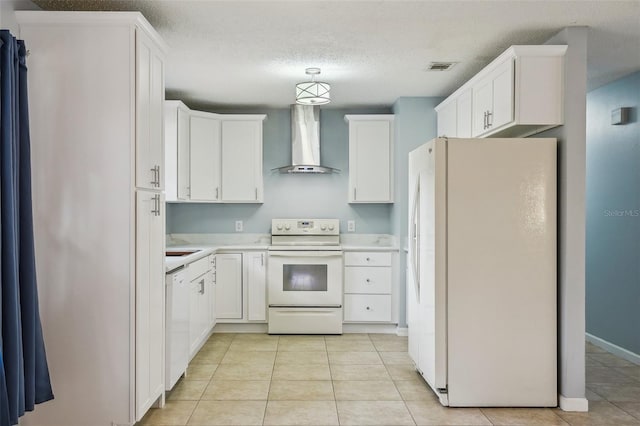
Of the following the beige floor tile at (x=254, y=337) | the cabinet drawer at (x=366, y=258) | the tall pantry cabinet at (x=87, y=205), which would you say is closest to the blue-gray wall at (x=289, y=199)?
the cabinet drawer at (x=366, y=258)

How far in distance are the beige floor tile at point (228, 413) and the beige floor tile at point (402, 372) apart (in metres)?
1.07

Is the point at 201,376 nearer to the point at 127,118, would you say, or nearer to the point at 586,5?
the point at 127,118

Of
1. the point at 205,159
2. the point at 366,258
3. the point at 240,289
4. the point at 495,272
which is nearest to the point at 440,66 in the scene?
the point at 495,272

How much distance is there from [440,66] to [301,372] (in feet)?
8.59

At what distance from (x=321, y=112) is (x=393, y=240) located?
63.9 inches

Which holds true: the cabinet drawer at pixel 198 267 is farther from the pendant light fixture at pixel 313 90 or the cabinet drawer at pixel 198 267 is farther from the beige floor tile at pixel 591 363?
the beige floor tile at pixel 591 363

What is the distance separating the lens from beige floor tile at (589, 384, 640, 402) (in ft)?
10.7

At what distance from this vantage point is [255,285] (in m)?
4.99

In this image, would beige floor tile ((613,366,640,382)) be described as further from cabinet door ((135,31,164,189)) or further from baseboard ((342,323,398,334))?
cabinet door ((135,31,164,189))

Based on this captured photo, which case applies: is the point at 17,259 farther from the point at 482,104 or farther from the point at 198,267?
the point at 482,104

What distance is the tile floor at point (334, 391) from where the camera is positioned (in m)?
2.91

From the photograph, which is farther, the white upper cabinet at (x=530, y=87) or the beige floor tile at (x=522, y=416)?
the white upper cabinet at (x=530, y=87)

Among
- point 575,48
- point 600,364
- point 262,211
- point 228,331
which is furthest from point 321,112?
point 600,364

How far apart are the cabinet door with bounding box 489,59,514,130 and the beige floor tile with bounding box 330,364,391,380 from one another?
1.99 meters
